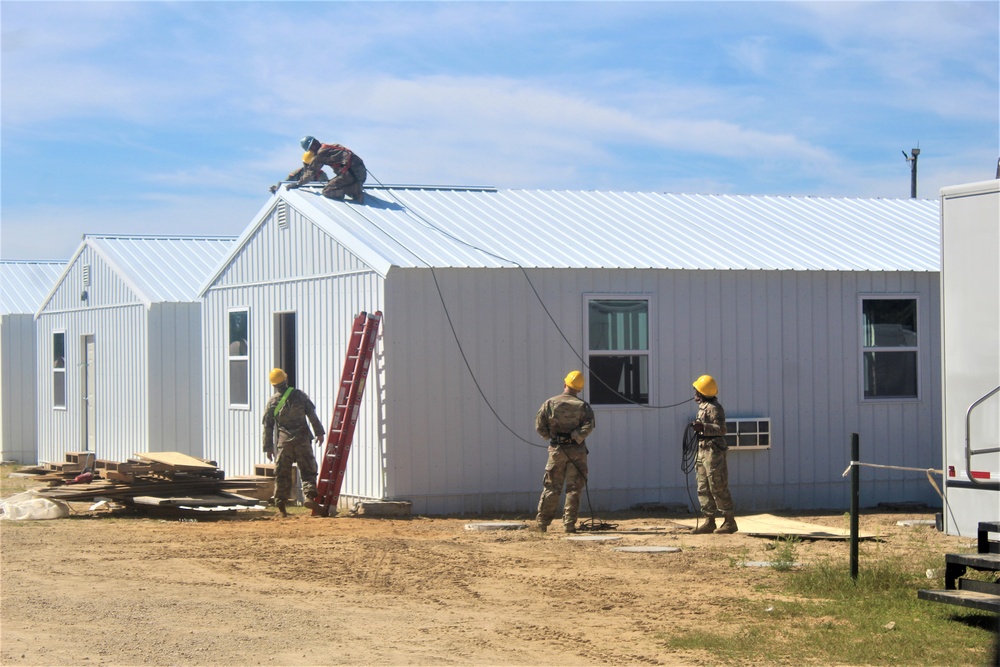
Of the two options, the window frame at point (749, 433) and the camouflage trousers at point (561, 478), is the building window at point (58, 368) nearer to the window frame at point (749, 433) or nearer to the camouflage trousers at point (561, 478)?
the window frame at point (749, 433)

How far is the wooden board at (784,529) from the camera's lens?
44.0ft

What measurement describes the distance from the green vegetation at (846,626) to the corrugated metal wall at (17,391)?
2089 centimetres

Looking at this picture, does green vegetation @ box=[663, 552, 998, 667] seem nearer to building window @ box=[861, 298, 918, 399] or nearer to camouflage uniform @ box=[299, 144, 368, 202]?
building window @ box=[861, 298, 918, 399]

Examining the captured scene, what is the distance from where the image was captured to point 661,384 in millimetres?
16422

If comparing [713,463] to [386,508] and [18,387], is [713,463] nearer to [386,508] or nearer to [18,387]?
[386,508]

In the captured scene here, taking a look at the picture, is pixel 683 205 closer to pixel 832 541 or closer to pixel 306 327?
pixel 306 327

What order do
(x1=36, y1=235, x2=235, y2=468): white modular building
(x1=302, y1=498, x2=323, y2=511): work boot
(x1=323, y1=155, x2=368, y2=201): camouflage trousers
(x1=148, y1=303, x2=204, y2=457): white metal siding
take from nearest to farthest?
(x1=302, y1=498, x2=323, y2=511): work boot < (x1=323, y1=155, x2=368, y2=201): camouflage trousers < (x1=148, y1=303, x2=204, y2=457): white metal siding < (x1=36, y1=235, x2=235, y2=468): white modular building

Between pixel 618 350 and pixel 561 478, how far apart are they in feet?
9.56

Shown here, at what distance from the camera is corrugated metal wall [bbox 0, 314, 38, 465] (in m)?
27.3

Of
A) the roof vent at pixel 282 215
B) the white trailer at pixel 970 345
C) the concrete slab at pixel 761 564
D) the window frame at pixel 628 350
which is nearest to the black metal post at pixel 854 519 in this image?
the white trailer at pixel 970 345

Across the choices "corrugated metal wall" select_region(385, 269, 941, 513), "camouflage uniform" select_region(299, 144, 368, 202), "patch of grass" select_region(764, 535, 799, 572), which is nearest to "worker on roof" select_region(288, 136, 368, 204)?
"camouflage uniform" select_region(299, 144, 368, 202)

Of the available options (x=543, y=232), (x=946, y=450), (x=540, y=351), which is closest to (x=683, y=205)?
(x=543, y=232)

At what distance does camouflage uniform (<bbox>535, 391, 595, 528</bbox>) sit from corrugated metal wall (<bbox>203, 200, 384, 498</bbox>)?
2379 millimetres

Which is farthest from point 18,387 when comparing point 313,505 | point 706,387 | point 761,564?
point 761,564
